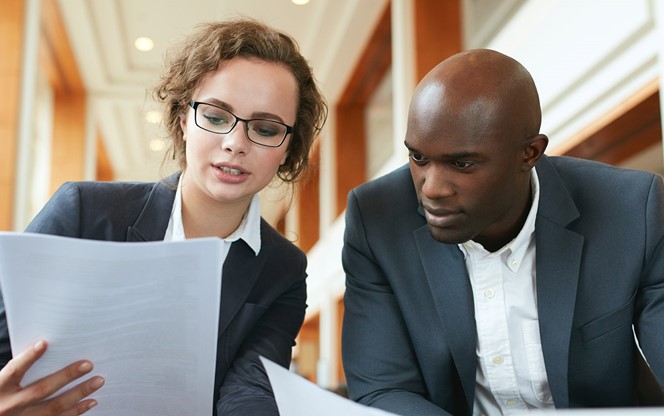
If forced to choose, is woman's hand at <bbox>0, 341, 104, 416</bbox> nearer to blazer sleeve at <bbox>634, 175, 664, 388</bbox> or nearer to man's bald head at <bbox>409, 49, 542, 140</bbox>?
man's bald head at <bbox>409, 49, 542, 140</bbox>

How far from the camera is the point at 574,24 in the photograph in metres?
4.38

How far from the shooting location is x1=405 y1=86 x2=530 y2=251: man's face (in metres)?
1.47

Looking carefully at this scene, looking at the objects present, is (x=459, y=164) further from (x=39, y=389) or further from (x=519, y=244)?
(x=39, y=389)

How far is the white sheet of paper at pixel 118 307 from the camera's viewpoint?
1.20 meters

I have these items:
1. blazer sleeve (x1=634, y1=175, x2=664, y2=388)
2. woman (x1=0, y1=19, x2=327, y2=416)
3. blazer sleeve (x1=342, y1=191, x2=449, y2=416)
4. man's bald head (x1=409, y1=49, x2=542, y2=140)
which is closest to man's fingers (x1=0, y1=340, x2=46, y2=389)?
woman (x1=0, y1=19, x2=327, y2=416)

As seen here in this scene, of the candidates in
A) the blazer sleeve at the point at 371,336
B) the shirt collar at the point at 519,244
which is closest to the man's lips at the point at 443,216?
the shirt collar at the point at 519,244

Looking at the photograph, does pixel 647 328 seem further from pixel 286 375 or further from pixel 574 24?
pixel 574 24

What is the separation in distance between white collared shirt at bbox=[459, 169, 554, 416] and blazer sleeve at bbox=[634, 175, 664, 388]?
21cm

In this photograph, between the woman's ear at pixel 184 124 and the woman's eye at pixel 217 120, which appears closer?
the woman's eye at pixel 217 120

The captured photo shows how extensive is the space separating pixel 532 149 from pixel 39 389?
3.27 feet

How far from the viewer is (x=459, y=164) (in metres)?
1.49

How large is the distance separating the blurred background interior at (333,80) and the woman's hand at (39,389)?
872mm

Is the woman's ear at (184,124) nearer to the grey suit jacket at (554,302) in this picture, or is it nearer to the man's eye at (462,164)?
the grey suit jacket at (554,302)

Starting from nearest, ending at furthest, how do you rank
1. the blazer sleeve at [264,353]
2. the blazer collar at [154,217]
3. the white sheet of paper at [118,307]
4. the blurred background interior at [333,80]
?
the white sheet of paper at [118,307] → the blazer sleeve at [264,353] → the blazer collar at [154,217] → the blurred background interior at [333,80]
